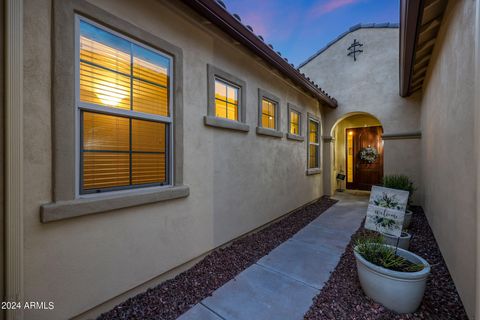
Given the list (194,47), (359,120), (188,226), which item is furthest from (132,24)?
(359,120)

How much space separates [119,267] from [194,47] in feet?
9.64

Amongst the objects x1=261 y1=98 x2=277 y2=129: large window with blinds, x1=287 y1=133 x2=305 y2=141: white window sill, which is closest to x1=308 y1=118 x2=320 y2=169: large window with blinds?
x1=287 y1=133 x2=305 y2=141: white window sill

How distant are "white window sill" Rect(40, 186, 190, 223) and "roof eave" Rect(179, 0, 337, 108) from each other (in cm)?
230

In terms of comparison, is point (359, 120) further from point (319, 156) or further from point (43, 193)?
point (43, 193)

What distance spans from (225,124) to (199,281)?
227 centimetres

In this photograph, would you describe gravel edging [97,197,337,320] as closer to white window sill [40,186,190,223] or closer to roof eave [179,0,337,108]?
white window sill [40,186,190,223]

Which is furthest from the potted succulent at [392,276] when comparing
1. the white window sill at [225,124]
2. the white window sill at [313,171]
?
the white window sill at [313,171]

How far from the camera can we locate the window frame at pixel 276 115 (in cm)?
429

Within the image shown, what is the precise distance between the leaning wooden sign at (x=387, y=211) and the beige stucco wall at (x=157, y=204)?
205 cm

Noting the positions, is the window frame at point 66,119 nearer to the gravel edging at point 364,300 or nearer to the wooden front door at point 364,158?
the gravel edging at point 364,300

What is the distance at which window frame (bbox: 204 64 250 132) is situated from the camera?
10.3 ft

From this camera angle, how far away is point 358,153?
9.18 metres

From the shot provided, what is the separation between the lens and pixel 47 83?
174 cm

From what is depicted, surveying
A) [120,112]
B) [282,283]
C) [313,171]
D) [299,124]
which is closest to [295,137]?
[299,124]
